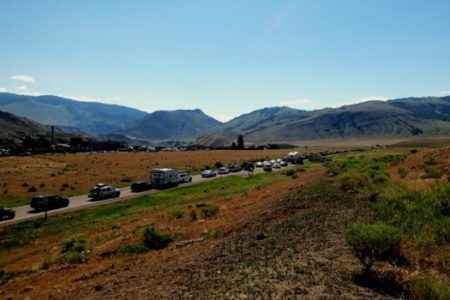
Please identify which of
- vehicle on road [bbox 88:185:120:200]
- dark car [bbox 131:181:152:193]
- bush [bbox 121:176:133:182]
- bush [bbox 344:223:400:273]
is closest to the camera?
bush [bbox 344:223:400:273]

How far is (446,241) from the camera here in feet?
43.8

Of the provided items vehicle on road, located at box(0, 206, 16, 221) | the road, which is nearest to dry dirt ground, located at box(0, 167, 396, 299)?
the road

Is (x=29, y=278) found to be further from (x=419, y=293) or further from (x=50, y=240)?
(x=419, y=293)

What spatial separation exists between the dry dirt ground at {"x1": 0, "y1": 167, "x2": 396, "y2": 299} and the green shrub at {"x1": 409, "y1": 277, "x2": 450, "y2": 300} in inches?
32.6

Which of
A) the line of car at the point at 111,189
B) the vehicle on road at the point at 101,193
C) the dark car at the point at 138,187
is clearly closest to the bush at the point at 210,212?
the line of car at the point at 111,189

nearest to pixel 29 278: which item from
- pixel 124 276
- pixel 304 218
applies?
pixel 124 276

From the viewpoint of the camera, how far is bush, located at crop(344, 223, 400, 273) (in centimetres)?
1111

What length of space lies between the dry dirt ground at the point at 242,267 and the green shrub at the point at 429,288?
2.71 feet

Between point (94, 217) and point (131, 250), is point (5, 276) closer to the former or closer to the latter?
point (131, 250)

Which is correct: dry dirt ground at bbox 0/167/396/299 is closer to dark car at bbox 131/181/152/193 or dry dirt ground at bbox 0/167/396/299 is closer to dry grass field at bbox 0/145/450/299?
dry grass field at bbox 0/145/450/299

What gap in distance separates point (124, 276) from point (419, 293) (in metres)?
9.11

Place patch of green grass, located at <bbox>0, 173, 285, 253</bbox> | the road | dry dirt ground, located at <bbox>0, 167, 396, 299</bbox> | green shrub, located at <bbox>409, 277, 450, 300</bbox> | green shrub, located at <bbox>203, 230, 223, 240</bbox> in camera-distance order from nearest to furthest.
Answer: green shrub, located at <bbox>409, 277, 450, 300</bbox> < dry dirt ground, located at <bbox>0, 167, 396, 299</bbox> < green shrub, located at <bbox>203, 230, 223, 240</bbox> < patch of green grass, located at <bbox>0, 173, 285, 253</bbox> < the road

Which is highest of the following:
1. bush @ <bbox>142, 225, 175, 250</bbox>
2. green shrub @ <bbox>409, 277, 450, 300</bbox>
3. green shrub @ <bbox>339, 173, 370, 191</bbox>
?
green shrub @ <bbox>339, 173, 370, 191</bbox>

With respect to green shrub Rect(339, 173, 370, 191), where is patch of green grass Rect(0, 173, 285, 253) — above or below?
below
